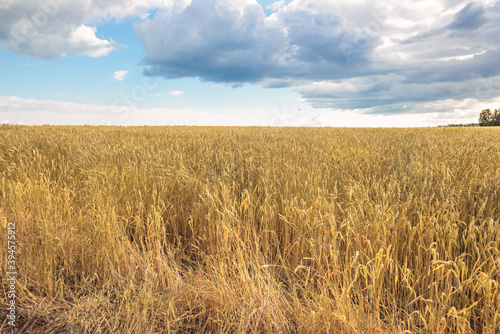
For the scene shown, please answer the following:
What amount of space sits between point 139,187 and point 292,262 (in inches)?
69.0

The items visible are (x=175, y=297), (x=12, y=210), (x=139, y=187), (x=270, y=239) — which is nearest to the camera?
(x=175, y=297)

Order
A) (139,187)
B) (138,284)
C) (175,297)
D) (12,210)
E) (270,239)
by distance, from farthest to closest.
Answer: (139,187) < (12,210) < (270,239) < (138,284) < (175,297)

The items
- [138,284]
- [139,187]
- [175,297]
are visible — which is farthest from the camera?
[139,187]

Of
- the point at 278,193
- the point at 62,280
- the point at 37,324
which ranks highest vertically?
the point at 278,193

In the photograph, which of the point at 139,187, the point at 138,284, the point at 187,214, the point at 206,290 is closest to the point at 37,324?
the point at 138,284

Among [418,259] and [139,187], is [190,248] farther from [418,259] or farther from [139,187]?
[418,259]

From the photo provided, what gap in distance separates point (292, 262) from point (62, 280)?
1499 mm

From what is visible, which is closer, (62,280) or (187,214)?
(62,280)

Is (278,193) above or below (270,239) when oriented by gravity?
above

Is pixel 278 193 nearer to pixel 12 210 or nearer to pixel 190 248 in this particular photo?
pixel 190 248

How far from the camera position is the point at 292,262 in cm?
191

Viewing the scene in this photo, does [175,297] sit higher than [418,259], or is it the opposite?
[418,259]

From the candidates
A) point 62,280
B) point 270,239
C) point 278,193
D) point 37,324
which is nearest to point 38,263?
point 62,280

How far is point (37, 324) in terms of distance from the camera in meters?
1.60
